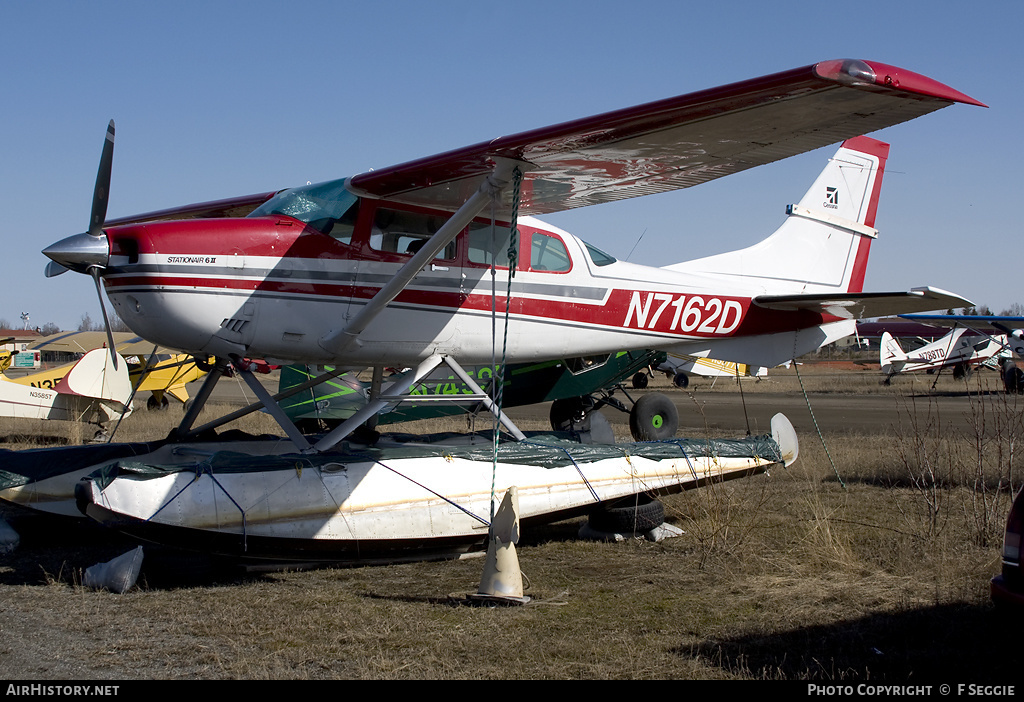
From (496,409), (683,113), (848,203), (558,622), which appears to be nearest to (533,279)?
(496,409)

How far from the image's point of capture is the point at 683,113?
5.34m

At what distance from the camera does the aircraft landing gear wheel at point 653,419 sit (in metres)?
12.1

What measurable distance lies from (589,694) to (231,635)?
7.04 ft

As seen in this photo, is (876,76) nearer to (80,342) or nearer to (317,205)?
(317,205)

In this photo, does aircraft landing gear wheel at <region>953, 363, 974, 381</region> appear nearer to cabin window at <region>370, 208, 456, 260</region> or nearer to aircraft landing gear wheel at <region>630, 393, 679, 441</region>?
aircraft landing gear wheel at <region>630, 393, 679, 441</region>

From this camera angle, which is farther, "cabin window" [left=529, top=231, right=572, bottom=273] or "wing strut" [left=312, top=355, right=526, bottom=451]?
"cabin window" [left=529, top=231, right=572, bottom=273]

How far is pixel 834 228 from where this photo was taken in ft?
36.6

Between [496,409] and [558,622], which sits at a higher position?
[496,409]

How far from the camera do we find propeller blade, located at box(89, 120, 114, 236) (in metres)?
6.04

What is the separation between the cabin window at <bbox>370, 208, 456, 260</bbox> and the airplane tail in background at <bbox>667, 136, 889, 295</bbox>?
4.85 m

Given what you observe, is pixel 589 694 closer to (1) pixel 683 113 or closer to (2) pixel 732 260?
(1) pixel 683 113

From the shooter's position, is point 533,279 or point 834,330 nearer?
point 533,279

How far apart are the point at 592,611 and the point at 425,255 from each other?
2953 mm

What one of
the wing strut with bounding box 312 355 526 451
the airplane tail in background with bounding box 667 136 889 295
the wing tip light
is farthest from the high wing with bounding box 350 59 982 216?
the airplane tail in background with bounding box 667 136 889 295
